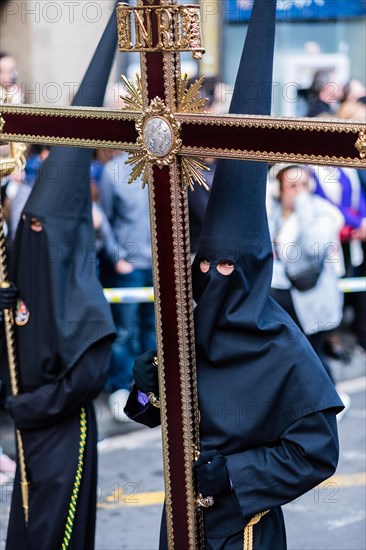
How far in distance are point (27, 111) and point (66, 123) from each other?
8.0 inches

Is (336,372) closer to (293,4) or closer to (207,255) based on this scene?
(207,255)

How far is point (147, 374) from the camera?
12.2 ft

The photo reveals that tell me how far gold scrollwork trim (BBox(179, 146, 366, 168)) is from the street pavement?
3.07 m

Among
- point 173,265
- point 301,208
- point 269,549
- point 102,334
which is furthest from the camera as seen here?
point 301,208

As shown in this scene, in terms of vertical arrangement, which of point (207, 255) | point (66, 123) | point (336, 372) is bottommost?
point (336, 372)

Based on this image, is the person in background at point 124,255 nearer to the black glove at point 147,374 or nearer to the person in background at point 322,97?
the person in background at point 322,97

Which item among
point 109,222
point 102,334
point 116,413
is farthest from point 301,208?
point 102,334

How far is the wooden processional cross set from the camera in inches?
121

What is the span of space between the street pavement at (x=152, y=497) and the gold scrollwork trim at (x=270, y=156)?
307 centimetres

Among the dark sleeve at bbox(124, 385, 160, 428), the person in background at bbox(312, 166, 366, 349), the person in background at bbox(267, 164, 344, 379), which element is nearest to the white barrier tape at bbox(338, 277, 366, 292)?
the person in background at bbox(312, 166, 366, 349)

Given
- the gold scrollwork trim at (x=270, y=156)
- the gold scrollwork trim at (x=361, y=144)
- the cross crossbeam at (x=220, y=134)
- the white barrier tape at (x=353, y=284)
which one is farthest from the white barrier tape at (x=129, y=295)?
Result: the gold scrollwork trim at (x=361, y=144)

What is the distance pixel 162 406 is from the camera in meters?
3.54

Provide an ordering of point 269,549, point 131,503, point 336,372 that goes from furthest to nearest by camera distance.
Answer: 1. point 336,372
2. point 131,503
3. point 269,549

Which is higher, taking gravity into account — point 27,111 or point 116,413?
point 27,111
